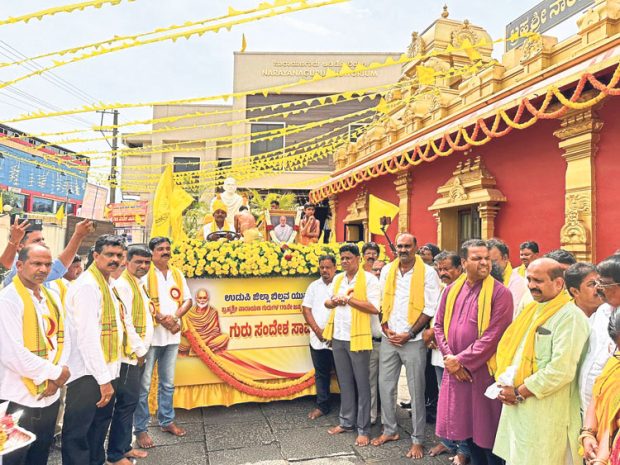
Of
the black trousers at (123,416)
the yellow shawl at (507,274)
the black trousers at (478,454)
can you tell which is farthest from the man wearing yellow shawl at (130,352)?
the yellow shawl at (507,274)

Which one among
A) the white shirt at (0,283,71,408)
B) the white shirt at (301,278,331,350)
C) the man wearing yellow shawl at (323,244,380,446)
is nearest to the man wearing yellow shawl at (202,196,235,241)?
the white shirt at (301,278,331,350)

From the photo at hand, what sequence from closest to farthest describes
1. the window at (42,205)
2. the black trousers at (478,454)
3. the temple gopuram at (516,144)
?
1. the black trousers at (478,454)
2. the temple gopuram at (516,144)
3. the window at (42,205)

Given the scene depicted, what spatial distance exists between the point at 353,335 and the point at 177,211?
9.25 feet

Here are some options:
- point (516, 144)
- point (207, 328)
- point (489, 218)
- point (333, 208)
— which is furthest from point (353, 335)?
point (333, 208)

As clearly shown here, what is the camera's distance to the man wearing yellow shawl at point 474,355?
2.96 meters

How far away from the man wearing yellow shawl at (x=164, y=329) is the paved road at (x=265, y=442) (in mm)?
269

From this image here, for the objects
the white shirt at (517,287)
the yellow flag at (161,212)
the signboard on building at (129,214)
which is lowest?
the white shirt at (517,287)

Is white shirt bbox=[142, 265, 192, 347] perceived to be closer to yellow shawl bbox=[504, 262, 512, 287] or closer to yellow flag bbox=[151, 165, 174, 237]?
yellow flag bbox=[151, 165, 174, 237]

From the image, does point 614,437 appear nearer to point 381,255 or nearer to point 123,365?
point 123,365

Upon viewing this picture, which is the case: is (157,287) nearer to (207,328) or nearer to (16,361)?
(207,328)

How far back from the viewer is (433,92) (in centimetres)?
903

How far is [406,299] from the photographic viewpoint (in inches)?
153

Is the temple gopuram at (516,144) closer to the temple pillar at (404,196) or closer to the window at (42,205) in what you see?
the temple pillar at (404,196)

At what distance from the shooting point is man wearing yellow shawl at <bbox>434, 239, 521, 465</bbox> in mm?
2959
